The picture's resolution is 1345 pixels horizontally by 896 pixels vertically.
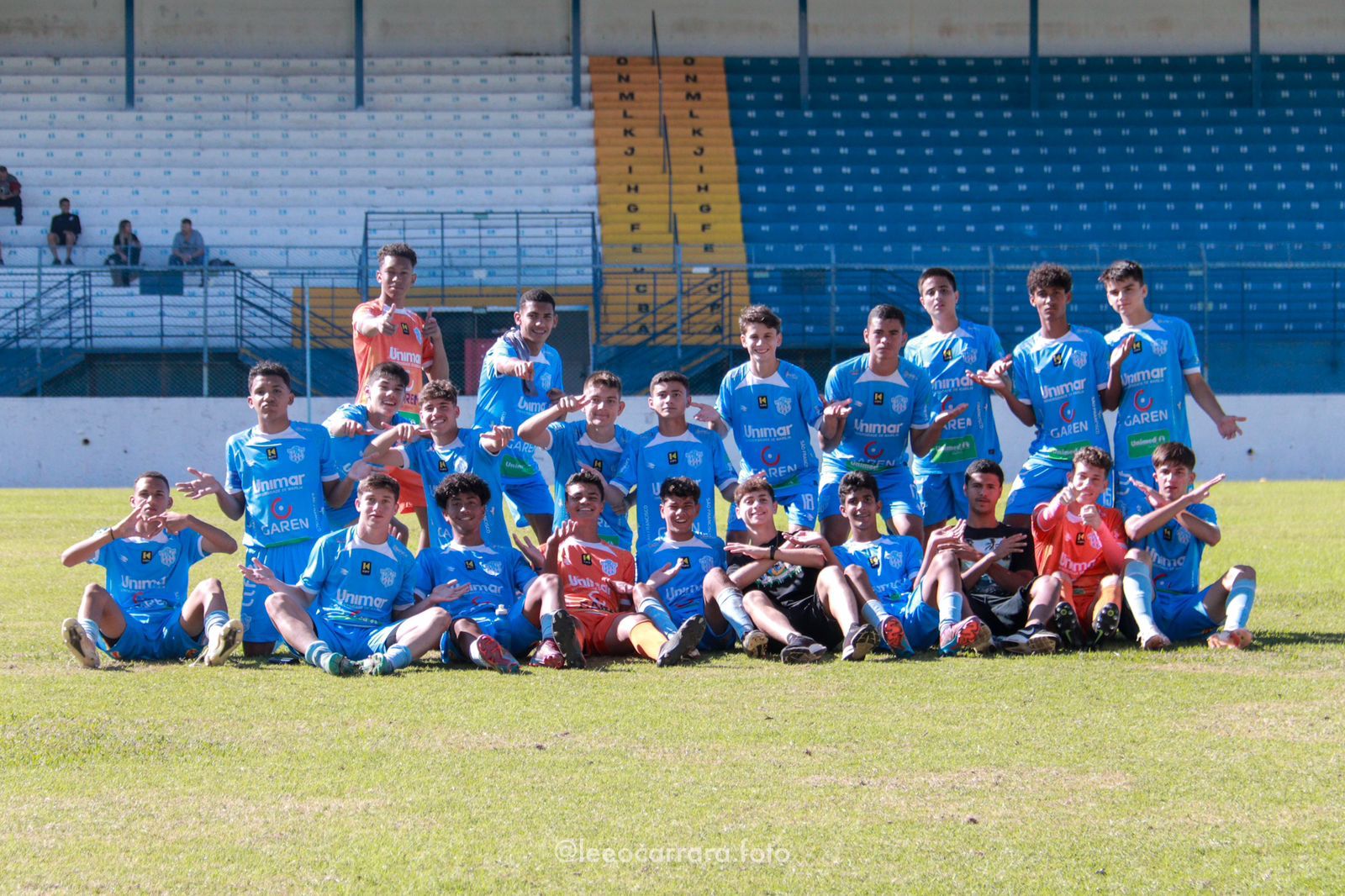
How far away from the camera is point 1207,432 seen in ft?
70.4

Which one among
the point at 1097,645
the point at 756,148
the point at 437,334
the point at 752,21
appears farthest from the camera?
the point at 752,21

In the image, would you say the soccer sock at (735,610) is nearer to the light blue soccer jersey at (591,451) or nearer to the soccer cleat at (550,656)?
the soccer cleat at (550,656)

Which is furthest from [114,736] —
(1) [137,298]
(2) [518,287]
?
(1) [137,298]

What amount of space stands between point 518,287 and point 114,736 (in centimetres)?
1682

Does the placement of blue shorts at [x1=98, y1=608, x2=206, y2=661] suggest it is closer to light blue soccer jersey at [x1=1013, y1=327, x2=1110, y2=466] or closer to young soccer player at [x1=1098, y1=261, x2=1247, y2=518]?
light blue soccer jersey at [x1=1013, y1=327, x2=1110, y2=466]

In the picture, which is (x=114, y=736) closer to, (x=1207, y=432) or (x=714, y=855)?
(x=714, y=855)

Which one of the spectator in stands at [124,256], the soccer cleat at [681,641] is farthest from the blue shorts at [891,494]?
the spectator in stands at [124,256]

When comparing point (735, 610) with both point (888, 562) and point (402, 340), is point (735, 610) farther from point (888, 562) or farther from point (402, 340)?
point (402, 340)

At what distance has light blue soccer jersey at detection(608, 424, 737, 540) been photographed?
25.8ft

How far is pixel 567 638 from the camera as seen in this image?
665 centimetres

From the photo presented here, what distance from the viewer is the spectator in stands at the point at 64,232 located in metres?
23.9

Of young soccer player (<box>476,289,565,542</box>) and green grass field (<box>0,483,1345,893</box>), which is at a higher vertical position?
young soccer player (<box>476,289,565,542</box>)

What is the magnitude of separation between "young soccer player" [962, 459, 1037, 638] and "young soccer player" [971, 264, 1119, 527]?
46cm

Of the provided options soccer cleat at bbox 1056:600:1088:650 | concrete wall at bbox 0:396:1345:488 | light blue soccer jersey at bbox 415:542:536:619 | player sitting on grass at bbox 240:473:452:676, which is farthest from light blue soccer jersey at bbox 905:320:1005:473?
concrete wall at bbox 0:396:1345:488
